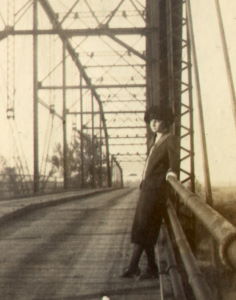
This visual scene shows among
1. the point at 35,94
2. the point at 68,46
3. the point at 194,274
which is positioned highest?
the point at 68,46

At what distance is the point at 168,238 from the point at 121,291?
1.51m

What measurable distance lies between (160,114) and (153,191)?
61 centimetres

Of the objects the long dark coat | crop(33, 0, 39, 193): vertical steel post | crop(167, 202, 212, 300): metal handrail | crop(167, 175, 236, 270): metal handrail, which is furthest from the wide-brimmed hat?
crop(33, 0, 39, 193): vertical steel post

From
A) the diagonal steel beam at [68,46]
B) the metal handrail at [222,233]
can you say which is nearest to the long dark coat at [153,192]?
the metal handrail at [222,233]

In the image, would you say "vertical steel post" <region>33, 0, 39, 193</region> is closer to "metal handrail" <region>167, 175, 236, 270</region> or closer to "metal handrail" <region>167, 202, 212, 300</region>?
"metal handrail" <region>167, 202, 212, 300</region>

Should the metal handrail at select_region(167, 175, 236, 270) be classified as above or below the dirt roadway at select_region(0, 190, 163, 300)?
above

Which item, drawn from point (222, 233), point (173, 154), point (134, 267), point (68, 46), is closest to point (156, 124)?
point (173, 154)

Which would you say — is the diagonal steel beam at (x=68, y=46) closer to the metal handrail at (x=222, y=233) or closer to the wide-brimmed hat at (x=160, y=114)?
the wide-brimmed hat at (x=160, y=114)

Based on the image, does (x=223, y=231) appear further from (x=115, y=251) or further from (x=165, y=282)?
(x=115, y=251)

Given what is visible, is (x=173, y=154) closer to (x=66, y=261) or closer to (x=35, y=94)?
(x=66, y=261)

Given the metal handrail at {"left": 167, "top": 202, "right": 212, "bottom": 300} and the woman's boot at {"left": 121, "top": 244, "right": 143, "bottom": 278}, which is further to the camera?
the woman's boot at {"left": 121, "top": 244, "right": 143, "bottom": 278}

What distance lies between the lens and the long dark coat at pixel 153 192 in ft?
14.4

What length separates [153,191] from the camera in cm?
444

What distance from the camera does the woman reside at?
4.32 meters
